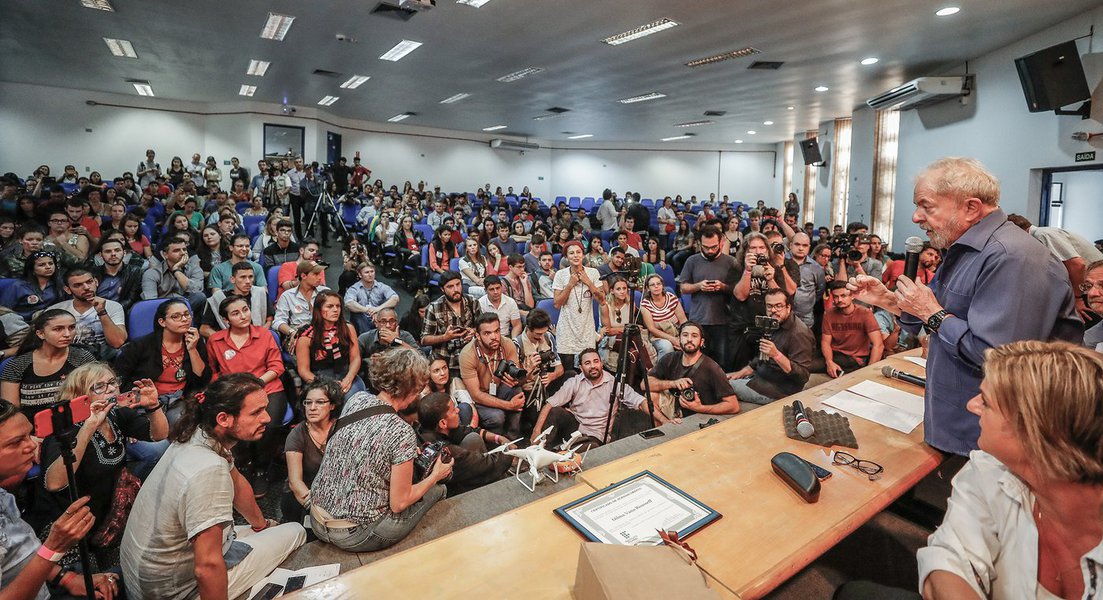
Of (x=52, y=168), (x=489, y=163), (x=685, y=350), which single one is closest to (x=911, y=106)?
(x=685, y=350)

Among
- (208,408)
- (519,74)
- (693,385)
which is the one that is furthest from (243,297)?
(519,74)

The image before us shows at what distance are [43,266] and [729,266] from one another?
513 cm

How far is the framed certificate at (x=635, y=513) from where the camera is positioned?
4.01 ft

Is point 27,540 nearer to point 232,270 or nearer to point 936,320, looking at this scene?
point 936,320

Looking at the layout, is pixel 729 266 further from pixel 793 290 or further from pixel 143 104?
pixel 143 104

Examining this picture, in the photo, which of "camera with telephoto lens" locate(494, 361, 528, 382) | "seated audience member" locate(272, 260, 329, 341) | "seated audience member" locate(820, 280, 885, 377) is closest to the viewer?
"camera with telephoto lens" locate(494, 361, 528, 382)

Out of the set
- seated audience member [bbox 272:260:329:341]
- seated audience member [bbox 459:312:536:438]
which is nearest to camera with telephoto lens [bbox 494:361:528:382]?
seated audience member [bbox 459:312:536:438]

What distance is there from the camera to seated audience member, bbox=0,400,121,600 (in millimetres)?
1341

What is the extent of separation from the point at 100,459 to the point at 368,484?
1318 millimetres

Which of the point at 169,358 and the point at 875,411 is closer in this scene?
the point at 875,411

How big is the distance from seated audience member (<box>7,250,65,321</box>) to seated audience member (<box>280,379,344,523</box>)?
2815mm

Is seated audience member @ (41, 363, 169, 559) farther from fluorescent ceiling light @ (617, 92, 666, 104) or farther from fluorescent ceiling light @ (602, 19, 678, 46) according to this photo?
fluorescent ceiling light @ (617, 92, 666, 104)

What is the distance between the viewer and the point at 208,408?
67.1 inches

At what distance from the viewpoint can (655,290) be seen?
4531 millimetres
